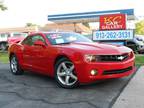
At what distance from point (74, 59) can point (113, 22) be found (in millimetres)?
7550

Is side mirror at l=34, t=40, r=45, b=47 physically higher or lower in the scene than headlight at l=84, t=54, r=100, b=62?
higher

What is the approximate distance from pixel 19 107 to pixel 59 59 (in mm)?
2013

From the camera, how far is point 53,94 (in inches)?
256

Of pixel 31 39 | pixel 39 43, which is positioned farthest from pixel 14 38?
pixel 39 43

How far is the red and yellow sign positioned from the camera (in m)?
13.6

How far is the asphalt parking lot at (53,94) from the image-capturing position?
224 inches

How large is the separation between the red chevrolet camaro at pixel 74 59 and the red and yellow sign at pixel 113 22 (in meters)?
5.54

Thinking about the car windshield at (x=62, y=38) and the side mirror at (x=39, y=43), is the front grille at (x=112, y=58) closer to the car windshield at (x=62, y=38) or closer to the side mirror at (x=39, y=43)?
the car windshield at (x=62, y=38)

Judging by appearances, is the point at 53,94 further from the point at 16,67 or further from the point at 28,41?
the point at 16,67

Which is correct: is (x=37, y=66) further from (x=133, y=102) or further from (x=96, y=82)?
(x=133, y=102)

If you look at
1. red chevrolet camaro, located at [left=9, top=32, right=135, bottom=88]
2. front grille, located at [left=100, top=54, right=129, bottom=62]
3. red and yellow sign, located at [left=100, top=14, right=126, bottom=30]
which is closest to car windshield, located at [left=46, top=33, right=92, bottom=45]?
red chevrolet camaro, located at [left=9, top=32, right=135, bottom=88]

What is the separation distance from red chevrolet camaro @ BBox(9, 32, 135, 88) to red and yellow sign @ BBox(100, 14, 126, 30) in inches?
218

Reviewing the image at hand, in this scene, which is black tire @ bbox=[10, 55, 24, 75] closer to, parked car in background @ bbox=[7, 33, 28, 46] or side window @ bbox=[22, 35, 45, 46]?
side window @ bbox=[22, 35, 45, 46]

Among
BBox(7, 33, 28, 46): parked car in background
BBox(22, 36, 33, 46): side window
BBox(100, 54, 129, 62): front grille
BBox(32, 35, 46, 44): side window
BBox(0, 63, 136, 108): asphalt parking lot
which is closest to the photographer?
BBox(0, 63, 136, 108): asphalt parking lot
